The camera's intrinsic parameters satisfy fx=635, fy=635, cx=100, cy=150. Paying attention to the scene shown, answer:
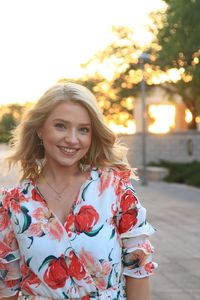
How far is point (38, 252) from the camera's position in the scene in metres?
1.94

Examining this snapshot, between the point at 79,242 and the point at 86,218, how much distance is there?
8 cm

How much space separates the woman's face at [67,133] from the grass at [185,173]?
1843cm

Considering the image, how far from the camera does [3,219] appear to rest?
2.07m

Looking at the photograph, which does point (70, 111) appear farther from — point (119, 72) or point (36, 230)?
point (119, 72)

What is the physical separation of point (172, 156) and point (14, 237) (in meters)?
26.0

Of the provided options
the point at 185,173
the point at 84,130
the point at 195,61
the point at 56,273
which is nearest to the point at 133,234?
the point at 56,273

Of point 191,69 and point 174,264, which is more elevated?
point 191,69

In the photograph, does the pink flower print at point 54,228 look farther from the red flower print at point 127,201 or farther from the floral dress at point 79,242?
the red flower print at point 127,201

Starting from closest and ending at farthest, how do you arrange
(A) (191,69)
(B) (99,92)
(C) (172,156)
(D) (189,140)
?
(A) (191,69) < (D) (189,140) < (C) (172,156) < (B) (99,92)

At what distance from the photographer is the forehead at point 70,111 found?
2023 mm

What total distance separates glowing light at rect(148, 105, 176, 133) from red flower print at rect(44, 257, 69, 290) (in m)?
38.4

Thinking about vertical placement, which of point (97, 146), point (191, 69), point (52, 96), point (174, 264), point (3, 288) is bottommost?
point (174, 264)

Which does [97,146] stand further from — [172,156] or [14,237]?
[172,156]

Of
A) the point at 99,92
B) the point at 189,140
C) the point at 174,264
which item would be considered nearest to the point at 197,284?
the point at 174,264
